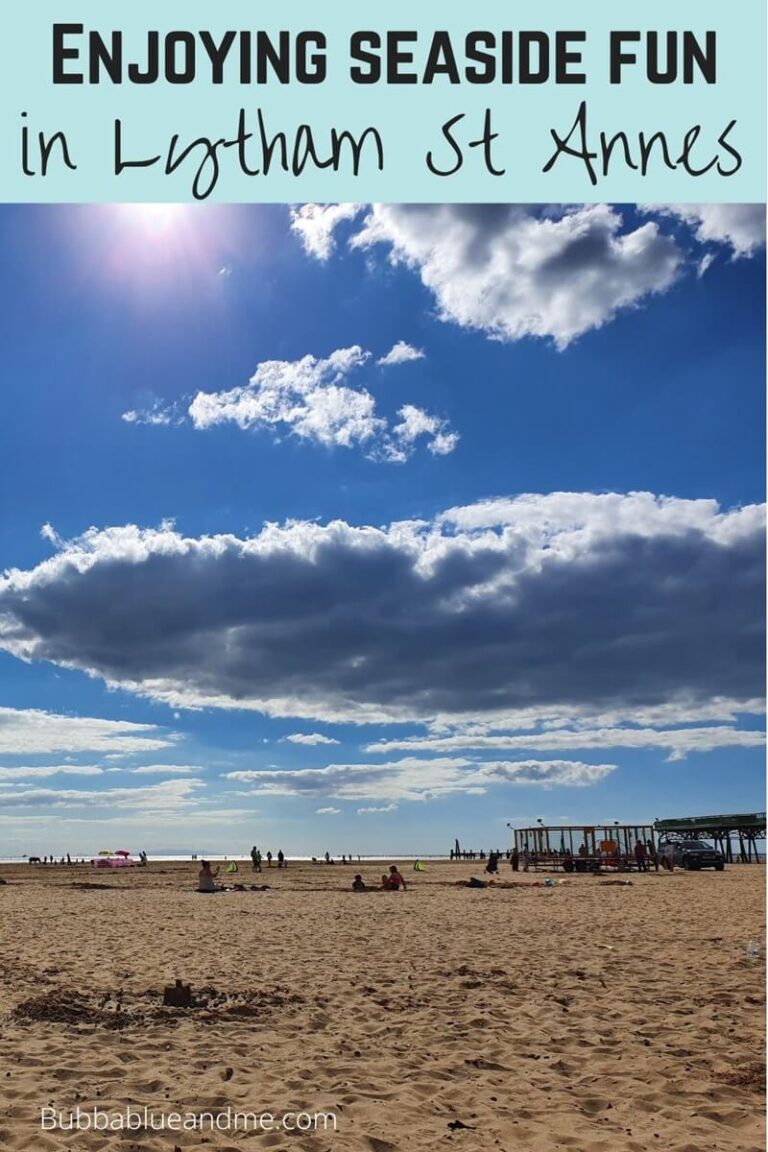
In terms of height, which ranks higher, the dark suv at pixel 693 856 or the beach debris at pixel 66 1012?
the beach debris at pixel 66 1012

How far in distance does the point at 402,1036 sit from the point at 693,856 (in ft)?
144

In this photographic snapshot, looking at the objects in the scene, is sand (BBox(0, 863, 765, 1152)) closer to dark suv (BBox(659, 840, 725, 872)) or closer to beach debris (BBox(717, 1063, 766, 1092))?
beach debris (BBox(717, 1063, 766, 1092))

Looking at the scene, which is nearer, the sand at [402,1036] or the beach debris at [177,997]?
the sand at [402,1036]

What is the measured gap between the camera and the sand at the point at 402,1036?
22.1 ft

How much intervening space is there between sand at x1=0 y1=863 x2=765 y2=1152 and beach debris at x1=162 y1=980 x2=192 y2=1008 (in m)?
0.24

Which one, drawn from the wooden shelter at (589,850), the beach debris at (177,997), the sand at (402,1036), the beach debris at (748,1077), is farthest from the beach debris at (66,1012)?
the wooden shelter at (589,850)

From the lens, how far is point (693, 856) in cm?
4822

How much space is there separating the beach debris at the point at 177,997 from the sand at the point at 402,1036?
9.5 inches

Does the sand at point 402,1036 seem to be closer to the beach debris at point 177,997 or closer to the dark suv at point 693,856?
the beach debris at point 177,997

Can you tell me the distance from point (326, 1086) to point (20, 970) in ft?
25.1

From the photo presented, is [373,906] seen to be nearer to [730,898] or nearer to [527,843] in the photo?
[730,898]

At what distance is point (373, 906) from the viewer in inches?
1018

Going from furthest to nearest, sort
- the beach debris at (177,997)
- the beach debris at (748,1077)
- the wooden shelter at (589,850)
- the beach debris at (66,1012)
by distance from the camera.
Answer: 1. the wooden shelter at (589,850)
2. the beach debris at (177,997)
3. the beach debris at (66,1012)
4. the beach debris at (748,1077)

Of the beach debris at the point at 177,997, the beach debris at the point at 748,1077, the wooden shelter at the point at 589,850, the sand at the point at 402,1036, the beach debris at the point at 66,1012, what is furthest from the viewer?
the wooden shelter at the point at 589,850
